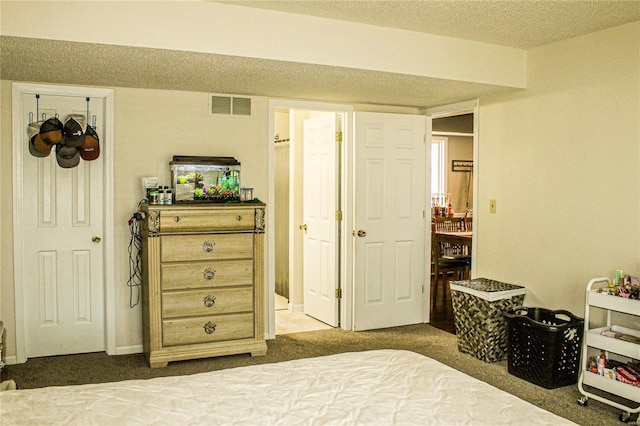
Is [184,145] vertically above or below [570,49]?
below

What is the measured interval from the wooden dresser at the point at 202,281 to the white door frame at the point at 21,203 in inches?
12.2

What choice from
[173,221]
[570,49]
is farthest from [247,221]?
[570,49]

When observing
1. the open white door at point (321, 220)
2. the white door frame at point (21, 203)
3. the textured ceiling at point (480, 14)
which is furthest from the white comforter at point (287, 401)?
the open white door at point (321, 220)

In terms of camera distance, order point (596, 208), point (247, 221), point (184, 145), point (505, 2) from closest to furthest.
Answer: point (505, 2) → point (596, 208) → point (247, 221) → point (184, 145)

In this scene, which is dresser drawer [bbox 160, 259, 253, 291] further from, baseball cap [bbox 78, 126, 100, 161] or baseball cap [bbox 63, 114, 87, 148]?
baseball cap [bbox 63, 114, 87, 148]

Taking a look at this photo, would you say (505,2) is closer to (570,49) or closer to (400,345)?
(570,49)

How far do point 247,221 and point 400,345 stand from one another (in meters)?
1.66

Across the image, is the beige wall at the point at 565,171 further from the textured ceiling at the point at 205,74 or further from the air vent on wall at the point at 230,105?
the air vent on wall at the point at 230,105

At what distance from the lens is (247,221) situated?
412cm

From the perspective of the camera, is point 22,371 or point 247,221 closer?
point 22,371

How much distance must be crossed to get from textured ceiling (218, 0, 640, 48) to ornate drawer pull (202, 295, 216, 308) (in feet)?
6.75

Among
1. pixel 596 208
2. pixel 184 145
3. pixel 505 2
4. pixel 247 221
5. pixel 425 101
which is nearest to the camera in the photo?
pixel 505 2

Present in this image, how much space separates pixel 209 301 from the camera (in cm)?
404

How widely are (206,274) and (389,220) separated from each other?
189cm
